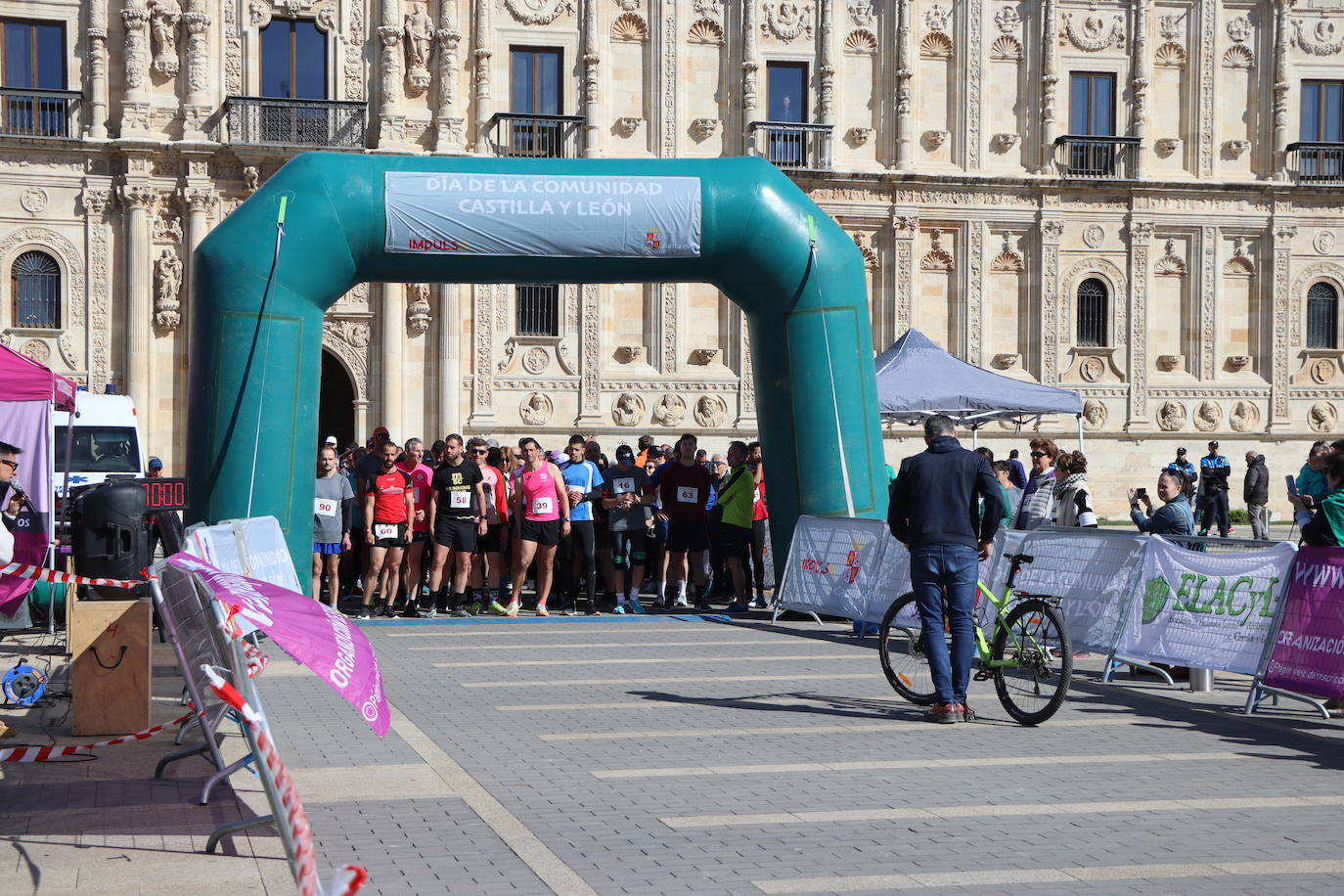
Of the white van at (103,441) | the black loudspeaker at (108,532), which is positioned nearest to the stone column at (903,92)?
the white van at (103,441)

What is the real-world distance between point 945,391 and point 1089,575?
917 centimetres

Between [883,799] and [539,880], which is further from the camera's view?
[883,799]

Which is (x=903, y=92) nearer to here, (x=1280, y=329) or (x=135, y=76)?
(x=1280, y=329)

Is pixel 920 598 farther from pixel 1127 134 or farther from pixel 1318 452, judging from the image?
pixel 1127 134

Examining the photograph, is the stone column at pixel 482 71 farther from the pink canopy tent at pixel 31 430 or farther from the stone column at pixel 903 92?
the pink canopy tent at pixel 31 430

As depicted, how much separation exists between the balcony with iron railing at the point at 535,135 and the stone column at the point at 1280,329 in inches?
630

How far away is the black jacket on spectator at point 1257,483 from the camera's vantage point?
28266 mm

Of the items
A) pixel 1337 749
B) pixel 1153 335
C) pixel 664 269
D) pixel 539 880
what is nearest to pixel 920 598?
pixel 1337 749

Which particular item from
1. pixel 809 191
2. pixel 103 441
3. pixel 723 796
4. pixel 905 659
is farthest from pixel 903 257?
pixel 723 796

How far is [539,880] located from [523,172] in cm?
989

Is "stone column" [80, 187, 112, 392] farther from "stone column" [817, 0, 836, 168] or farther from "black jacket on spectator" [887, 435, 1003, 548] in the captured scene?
"black jacket on spectator" [887, 435, 1003, 548]

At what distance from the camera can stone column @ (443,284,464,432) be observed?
30.5 m

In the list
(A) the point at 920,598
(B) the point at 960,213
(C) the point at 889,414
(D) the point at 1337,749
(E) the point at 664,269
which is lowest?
(D) the point at 1337,749

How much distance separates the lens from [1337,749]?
Result: 881cm
